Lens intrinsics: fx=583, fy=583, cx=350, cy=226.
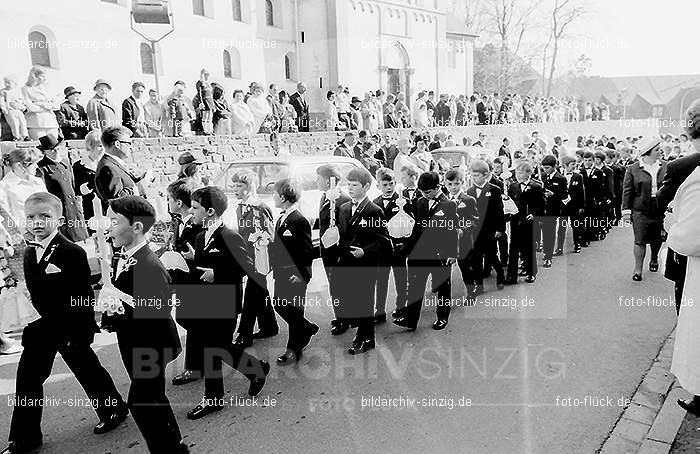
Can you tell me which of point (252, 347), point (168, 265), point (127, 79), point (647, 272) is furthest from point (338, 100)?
point (168, 265)

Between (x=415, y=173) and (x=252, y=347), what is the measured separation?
2.90 m

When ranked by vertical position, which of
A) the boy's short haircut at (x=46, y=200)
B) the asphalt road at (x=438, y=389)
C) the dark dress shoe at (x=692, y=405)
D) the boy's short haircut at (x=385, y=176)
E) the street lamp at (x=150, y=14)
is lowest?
the asphalt road at (x=438, y=389)

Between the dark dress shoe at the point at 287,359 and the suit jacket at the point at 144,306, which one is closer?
the suit jacket at the point at 144,306

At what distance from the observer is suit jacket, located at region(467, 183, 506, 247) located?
25.5 ft

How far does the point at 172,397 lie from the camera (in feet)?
16.3

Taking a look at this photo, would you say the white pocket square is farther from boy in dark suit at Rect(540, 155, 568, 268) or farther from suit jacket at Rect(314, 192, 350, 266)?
boy in dark suit at Rect(540, 155, 568, 268)

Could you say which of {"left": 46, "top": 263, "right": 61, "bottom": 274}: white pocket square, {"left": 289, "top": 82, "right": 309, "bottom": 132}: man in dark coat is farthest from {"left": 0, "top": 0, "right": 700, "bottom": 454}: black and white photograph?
{"left": 289, "top": 82, "right": 309, "bottom": 132}: man in dark coat

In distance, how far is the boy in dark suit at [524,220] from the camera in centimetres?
830

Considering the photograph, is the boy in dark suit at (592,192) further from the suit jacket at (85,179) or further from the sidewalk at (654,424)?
the suit jacket at (85,179)

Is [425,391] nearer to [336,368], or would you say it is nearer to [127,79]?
[336,368]

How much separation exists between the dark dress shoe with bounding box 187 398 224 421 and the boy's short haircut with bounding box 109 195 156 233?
155cm

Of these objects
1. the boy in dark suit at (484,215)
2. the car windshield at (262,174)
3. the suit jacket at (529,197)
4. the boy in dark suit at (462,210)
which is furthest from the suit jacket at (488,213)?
the car windshield at (262,174)

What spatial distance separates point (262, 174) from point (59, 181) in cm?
332

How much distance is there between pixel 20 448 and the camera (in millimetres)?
4094
